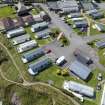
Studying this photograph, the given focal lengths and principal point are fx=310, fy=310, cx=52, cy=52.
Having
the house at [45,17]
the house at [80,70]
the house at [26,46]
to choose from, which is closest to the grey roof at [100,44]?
the house at [80,70]

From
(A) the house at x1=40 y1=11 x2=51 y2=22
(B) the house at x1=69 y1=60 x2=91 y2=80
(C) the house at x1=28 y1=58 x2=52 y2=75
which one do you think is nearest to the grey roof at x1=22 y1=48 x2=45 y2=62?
(C) the house at x1=28 y1=58 x2=52 y2=75

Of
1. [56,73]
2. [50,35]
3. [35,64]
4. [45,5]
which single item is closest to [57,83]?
[56,73]

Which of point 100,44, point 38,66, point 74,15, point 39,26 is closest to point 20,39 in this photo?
point 39,26

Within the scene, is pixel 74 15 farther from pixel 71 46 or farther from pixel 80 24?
pixel 71 46

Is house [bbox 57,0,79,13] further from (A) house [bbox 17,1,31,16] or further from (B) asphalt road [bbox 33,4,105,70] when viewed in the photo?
(A) house [bbox 17,1,31,16]

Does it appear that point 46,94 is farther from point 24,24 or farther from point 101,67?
point 24,24

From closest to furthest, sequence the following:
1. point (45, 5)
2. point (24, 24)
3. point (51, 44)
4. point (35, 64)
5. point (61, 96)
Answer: point (61, 96) < point (35, 64) < point (51, 44) < point (24, 24) < point (45, 5)
